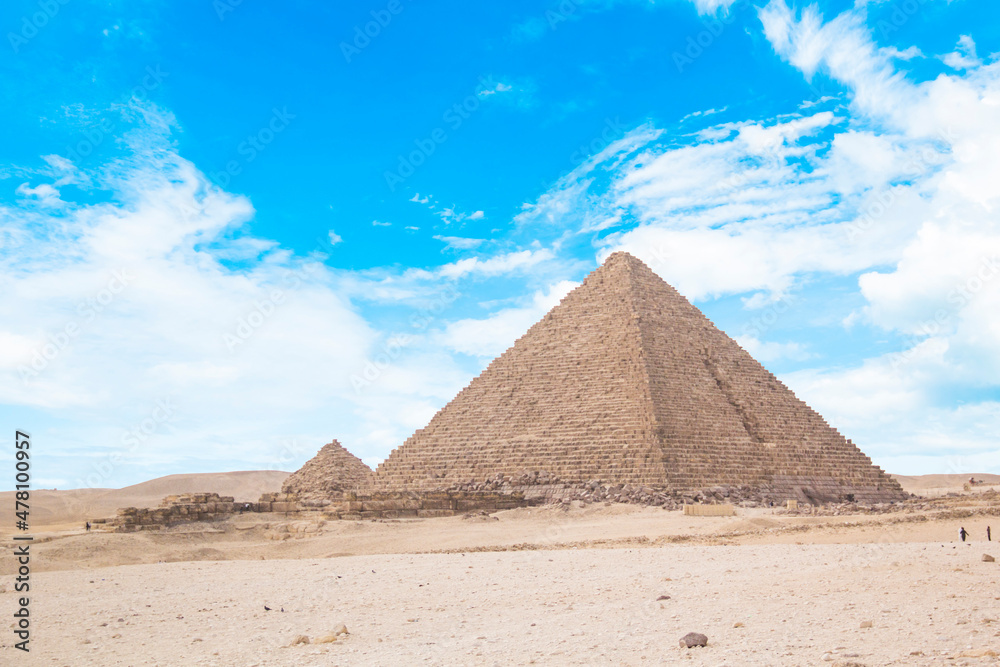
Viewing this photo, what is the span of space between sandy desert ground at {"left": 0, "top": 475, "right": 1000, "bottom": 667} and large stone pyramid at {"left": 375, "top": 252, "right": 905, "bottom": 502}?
14223 millimetres

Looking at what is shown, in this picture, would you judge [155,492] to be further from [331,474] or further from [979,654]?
[979,654]

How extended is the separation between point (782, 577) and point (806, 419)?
2946 centimetres

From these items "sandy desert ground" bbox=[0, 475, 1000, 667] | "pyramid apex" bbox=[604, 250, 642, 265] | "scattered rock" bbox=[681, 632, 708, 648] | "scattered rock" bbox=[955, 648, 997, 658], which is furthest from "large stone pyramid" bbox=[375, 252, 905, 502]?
"scattered rock" bbox=[955, 648, 997, 658]

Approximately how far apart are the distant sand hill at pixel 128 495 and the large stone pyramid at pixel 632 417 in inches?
603

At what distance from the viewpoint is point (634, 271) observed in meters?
40.0

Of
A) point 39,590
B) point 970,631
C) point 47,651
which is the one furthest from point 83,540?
point 970,631

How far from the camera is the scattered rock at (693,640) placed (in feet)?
17.3

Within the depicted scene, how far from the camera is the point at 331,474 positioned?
38.5m

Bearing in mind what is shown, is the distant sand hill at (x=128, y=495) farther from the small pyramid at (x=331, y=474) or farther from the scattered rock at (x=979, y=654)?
the scattered rock at (x=979, y=654)

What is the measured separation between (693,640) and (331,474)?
3484 cm

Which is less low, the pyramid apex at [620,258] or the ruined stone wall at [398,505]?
the pyramid apex at [620,258]

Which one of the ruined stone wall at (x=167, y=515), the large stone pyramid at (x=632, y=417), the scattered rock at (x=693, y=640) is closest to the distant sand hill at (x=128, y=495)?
the ruined stone wall at (x=167, y=515)

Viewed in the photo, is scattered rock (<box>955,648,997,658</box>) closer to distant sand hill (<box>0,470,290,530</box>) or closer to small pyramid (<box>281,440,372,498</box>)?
distant sand hill (<box>0,470,290,530</box>)

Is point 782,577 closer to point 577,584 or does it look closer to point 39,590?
point 577,584
